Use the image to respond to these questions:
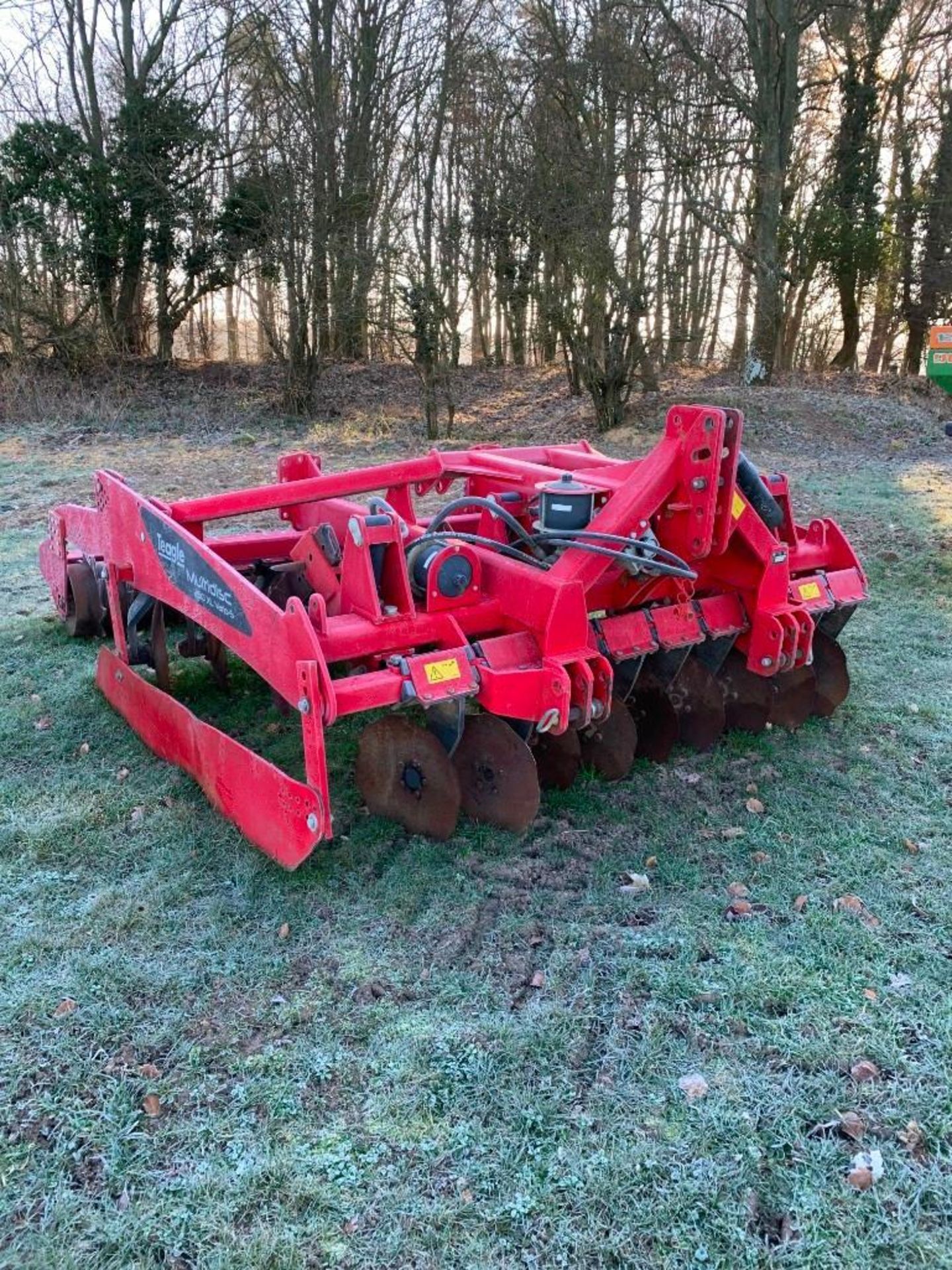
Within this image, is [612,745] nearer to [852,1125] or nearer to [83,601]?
[852,1125]

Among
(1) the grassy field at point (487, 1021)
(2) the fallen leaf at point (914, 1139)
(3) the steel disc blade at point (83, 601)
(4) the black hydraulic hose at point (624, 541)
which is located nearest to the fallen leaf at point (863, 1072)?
(1) the grassy field at point (487, 1021)

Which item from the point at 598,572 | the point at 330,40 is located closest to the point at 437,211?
the point at 330,40

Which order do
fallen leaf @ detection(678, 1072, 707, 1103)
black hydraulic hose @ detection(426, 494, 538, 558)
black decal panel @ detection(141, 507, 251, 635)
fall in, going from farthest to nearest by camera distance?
1. black hydraulic hose @ detection(426, 494, 538, 558)
2. black decal panel @ detection(141, 507, 251, 635)
3. fallen leaf @ detection(678, 1072, 707, 1103)

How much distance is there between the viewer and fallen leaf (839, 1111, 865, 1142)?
2301 millimetres

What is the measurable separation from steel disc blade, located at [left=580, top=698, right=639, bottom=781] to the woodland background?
9.58m

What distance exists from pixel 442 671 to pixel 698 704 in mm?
1370

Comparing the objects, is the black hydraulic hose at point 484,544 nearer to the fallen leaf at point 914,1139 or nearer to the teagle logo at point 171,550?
the teagle logo at point 171,550

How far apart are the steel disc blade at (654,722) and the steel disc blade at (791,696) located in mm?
541

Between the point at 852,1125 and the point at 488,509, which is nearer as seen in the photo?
the point at 852,1125

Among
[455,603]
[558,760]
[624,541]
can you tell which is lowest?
[558,760]

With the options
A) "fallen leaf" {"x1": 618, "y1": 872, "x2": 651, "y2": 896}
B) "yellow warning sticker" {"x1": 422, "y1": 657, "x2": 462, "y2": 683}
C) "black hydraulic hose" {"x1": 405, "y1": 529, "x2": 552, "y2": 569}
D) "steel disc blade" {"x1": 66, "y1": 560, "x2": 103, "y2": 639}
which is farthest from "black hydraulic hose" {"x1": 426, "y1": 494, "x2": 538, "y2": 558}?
"steel disc blade" {"x1": 66, "y1": 560, "x2": 103, "y2": 639}

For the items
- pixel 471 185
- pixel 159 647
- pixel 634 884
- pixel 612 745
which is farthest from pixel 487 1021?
pixel 471 185

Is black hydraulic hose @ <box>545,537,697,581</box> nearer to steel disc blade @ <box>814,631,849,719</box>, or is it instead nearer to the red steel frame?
the red steel frame

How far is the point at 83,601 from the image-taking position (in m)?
5.44
